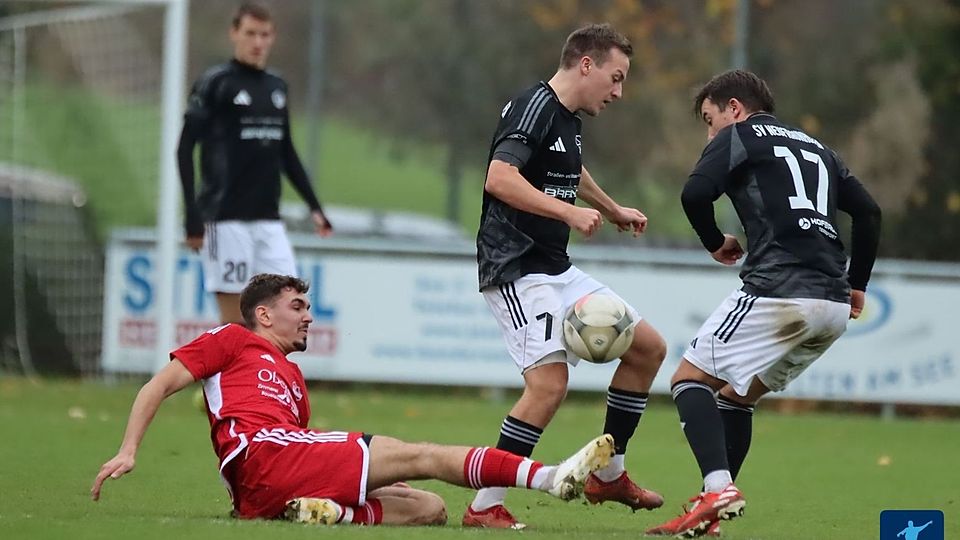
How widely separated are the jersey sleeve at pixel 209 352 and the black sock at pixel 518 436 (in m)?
1.19

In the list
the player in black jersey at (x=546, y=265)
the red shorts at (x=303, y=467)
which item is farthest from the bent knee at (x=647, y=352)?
the red shorts at (x=303, y=467)

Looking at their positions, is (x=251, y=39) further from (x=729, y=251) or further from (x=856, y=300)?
(x=856, y=300)

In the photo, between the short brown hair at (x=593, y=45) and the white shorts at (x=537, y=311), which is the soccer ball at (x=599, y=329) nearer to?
the white shorts at (x=537, y=311)

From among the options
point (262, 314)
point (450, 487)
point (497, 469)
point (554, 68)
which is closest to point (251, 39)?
point (450, 487)

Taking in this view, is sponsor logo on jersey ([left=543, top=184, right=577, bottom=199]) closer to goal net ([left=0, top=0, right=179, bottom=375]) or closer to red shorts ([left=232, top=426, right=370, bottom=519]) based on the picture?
red shorts ([left=232, top=426, right=370, bottom=519])

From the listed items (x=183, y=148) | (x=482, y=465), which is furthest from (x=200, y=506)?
(x=183, y=148)

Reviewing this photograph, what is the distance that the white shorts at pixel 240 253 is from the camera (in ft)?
35.2

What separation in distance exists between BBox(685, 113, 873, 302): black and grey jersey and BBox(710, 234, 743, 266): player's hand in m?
0.24

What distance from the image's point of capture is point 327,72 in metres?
18.5

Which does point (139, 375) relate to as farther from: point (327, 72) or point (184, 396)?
point (327, 72)

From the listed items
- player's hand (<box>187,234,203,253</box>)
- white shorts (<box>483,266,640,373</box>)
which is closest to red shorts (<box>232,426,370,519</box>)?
white shorts (<box>483,266,640,373</box>)

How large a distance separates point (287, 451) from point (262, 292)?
80 centimetres

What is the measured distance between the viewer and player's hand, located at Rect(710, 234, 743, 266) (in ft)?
23.6

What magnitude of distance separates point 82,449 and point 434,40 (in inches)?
443
